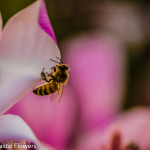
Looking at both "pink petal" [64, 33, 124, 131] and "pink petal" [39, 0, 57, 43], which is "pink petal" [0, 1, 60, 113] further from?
"pink petal" [64, 33, 124, 131]

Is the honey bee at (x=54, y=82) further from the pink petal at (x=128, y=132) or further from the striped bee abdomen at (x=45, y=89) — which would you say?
the pink petal at (x=128, y=132)

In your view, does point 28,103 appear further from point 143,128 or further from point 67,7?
point 67,7

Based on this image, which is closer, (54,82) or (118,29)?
(54,82)

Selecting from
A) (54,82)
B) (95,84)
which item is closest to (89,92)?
(95,84)

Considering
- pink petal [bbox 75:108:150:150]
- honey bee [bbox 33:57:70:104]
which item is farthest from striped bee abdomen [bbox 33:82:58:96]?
pink petal [bbox 75:108:150:150]

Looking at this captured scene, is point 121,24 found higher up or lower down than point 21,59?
higher up

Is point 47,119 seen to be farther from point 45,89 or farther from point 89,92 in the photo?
point 45,89

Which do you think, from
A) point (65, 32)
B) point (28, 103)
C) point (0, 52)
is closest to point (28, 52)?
point (0, 52)

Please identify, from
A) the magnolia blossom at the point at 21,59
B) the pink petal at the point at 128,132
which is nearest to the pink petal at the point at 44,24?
the magnolia blossom at the point at 21,59
